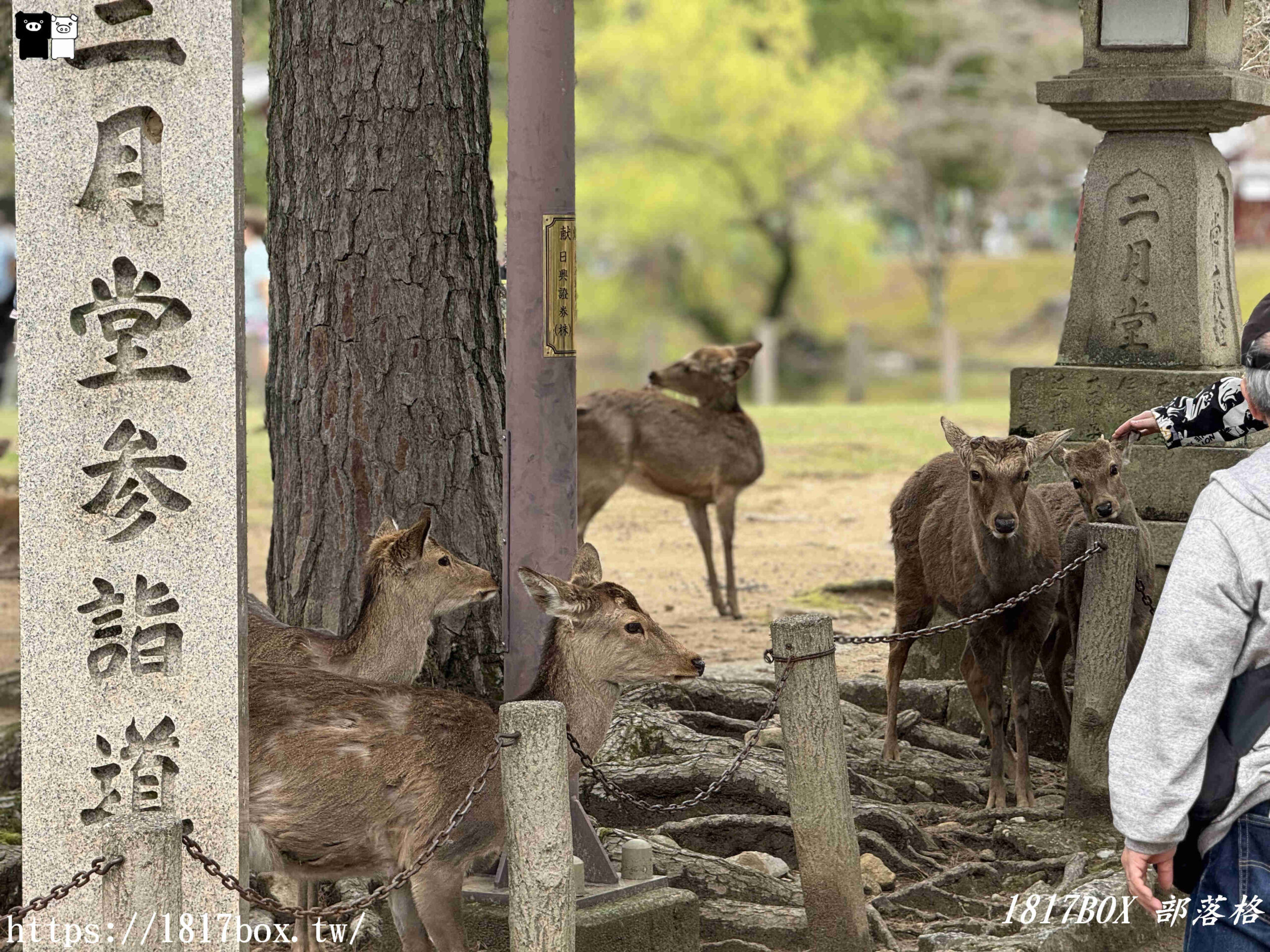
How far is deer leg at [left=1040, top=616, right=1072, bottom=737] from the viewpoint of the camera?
252 inches

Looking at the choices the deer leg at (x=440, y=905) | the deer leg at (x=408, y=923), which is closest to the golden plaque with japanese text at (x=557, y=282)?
the deer leg at (x=440, y=905)

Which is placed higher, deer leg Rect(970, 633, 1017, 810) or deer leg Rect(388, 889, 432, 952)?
deer leg Rect(970, 633, 1017, 810)

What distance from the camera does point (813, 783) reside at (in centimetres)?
456

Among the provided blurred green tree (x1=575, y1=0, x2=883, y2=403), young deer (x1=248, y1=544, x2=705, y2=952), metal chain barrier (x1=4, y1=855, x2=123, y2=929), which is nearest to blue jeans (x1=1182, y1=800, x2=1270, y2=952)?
young deer (x1=248, y1=544, x2=705, y2=952)

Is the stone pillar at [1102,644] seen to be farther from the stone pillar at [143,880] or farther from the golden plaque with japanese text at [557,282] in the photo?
the stone pillar at [143,880]

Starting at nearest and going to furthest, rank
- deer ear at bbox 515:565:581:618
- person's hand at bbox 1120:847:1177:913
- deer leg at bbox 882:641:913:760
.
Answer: person's hand at bbox 1120:847:1177:913 < deer ear at bbox 515:565:581:618 < deer leg at bbox 882:641:913:760

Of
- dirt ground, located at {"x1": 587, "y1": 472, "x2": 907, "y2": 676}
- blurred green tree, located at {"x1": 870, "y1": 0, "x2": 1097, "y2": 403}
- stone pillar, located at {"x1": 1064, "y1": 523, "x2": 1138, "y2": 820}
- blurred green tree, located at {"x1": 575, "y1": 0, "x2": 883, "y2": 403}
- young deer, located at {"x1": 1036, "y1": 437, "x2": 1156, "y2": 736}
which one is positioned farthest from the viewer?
blurred green tree, located at {"x1": 870, "y1": 0, "x2": 1097, "y2": 403}

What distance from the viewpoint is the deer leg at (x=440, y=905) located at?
4.38 metres

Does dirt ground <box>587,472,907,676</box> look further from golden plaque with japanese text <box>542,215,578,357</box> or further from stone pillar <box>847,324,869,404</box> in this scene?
stone pillar <box>847,324,869,404</box>

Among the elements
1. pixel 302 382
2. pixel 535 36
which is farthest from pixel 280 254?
pixel 535 36

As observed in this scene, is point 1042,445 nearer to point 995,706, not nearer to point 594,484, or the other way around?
point 995,706

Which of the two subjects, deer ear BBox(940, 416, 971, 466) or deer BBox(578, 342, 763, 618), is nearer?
deer ear BBox(940, 416, 971, 466)

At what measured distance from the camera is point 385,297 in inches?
227

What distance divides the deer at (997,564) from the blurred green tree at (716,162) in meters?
20.4
